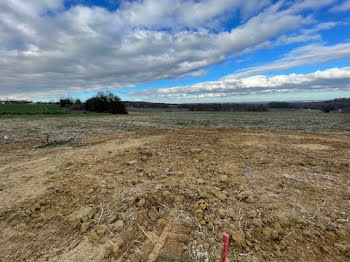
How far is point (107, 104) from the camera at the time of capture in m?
45.9

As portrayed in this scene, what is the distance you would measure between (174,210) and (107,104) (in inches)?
1860

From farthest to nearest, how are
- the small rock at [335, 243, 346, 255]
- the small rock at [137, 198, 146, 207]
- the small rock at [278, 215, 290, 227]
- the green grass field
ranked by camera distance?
the green grass field
the small rock at [137, 198, 146, 207]
the small rock at [278, 215, 290, 227]
the small rock at [335, 243, 346, 255]

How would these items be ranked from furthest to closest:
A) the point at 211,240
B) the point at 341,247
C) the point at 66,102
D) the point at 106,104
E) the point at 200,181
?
the point at 66,102 → the point at 106,104 → the point at 200,181 → the point at 211,240 → the point at 341,247

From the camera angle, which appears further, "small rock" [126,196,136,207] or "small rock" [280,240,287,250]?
"small rock" [126,196,136,207]

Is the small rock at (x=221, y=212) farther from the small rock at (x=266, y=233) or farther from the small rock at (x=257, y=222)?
the small rock at (x=266, y=233)

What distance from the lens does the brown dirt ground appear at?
2.17 meters

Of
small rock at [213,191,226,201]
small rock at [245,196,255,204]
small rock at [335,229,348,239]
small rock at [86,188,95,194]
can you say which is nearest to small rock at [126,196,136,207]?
small rock at [86,188,95,194]

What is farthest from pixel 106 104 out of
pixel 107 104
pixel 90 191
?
pixel 90 191

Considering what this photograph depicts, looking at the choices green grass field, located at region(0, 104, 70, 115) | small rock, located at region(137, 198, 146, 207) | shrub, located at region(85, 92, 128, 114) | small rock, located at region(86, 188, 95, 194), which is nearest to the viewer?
small rock, located at region(137, 198, 146, 207)

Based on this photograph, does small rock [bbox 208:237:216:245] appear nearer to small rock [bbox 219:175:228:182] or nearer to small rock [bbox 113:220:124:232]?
small rock [bbox 113:220:124:232]

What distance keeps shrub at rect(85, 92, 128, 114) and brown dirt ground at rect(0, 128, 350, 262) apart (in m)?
42.2

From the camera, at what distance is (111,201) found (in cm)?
304

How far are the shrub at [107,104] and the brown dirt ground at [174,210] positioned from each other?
139 feet

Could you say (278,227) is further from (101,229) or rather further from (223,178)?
(101,229)
